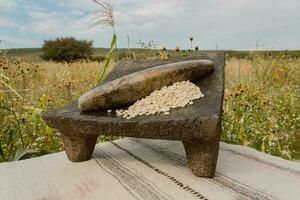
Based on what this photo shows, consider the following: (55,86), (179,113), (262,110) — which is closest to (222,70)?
(179,113)

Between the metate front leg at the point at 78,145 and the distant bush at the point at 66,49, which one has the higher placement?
the metate front leg at the point at 78,145

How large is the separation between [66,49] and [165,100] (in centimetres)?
2273

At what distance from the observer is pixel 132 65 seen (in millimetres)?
3023

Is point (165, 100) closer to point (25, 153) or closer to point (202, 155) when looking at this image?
point (202, 155)

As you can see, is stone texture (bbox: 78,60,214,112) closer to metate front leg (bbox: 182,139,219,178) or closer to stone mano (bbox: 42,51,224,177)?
stone mano (bbox: 42,51,224,177)

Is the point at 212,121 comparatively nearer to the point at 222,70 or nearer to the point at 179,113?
the point at 179,113

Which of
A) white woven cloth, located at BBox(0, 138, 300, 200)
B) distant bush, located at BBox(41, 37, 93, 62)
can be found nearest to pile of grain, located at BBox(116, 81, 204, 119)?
white woven cloth, located at BBox(0, 138, 300, 200)

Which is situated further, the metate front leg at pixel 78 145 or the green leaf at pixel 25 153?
the green leaf at pixel 25 153

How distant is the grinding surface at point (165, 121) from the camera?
5.96 ft

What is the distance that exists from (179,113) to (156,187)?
37cm

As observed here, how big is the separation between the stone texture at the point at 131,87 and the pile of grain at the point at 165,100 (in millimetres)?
47

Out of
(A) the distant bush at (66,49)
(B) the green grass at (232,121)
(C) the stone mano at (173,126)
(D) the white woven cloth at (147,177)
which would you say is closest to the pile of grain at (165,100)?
(C) the stone mano at (173,126)

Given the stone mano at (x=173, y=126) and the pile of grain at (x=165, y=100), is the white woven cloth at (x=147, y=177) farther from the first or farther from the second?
the pile of grain at (x=165, y=100)

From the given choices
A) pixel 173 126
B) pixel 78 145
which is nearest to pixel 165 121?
pixel 173 126
